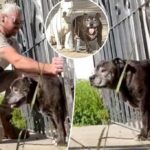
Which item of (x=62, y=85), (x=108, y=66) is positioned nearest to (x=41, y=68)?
(x=62, y=85)

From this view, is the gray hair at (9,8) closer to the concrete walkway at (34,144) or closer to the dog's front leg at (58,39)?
the dog's front leg at (58,39)

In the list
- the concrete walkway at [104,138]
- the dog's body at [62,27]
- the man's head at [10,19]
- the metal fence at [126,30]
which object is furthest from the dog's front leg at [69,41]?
the concrete walkway at [104,138]

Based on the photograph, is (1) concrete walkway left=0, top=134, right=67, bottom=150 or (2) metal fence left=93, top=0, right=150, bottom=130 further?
(1) concrete walkway left=0, top=134, right=67, bottom=150

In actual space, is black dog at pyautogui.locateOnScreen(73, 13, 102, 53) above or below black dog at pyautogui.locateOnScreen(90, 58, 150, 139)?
above

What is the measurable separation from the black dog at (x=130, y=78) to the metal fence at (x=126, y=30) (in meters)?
0.03

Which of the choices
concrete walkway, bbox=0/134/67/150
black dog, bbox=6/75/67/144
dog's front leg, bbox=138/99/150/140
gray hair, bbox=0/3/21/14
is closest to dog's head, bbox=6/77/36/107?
black dog, bbox=6/75/67/144

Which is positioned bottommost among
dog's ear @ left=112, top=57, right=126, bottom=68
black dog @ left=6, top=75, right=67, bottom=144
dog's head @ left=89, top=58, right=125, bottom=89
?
black dog @ left=6, top=75, right=67, bottom=144

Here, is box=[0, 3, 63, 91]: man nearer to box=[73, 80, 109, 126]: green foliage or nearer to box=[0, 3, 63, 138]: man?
box=[0, 3, 63, 138]: man

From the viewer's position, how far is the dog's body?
2488 millimetres

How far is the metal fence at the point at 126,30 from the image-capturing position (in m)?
2.51

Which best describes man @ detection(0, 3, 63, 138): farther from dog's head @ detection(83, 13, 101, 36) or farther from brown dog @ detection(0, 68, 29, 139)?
dog's head @ detection(83, 13, 101, 36)

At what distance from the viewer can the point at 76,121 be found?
2562 millimetres

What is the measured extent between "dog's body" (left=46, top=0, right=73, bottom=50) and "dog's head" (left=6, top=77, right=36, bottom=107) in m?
0.19

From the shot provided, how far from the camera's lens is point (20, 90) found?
8.39 ft
